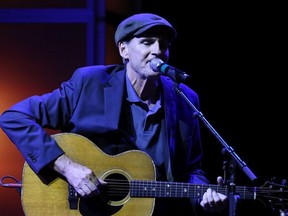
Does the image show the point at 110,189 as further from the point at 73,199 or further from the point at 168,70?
the point at 168,70

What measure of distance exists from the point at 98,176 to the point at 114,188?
0.38ft

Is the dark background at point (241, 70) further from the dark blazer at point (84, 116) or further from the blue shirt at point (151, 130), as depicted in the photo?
the blue shirt at point (151, 130)

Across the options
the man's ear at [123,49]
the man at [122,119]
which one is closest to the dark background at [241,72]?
the man at [122,119]

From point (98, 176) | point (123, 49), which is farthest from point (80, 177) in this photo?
point (123, 49)

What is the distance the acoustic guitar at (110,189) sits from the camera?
324 cm

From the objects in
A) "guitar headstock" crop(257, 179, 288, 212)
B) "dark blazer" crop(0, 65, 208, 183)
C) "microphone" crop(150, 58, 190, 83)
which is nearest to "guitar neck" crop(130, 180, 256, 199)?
"guitar headstock" crop(257, 179, 288, 212)

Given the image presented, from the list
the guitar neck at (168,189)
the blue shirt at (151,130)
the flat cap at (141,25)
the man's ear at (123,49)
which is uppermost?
the flat cap at (141,25)

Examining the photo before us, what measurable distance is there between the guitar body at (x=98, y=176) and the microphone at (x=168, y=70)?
515mm

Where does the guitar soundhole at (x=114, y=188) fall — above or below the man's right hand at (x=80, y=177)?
below

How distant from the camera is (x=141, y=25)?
137 inches

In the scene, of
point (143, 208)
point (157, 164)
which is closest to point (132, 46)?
point (157, 164)

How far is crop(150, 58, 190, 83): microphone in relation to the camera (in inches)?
117

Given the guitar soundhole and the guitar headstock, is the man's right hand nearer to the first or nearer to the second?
the guitar soundhole

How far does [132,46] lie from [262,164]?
1703 millimetres
